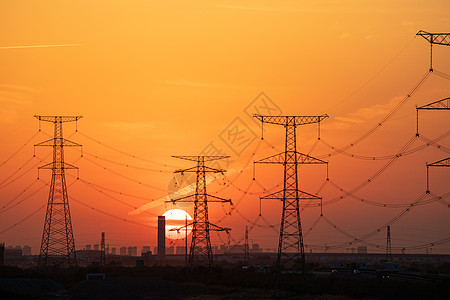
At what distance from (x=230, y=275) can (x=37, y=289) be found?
39.3 m

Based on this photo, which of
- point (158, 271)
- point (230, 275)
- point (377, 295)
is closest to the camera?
point (377, 295)

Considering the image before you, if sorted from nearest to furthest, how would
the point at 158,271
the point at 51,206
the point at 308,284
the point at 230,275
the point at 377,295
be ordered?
1. the point at 377,295
2. the point at 308,284
3. the point at 51,206
4. the point at 230,275
5. the point at 158,271

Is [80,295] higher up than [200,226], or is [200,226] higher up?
[200,226]

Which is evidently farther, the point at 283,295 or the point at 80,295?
the point at 80,295

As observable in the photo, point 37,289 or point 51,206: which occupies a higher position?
point 51,206

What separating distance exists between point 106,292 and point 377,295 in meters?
43.4

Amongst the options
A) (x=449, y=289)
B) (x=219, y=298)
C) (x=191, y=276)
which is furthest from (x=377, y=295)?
(x=191, y=276)

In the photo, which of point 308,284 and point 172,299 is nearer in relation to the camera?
point 172,299

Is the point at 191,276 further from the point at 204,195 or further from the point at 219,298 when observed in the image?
the point at 219,298

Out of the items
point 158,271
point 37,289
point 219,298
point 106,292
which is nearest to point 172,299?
point 219,298

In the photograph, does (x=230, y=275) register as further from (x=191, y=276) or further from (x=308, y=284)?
(x=308, y=284)

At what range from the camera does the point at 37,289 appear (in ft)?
394

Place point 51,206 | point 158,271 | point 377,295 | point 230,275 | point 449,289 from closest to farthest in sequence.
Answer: point 449,289, point 377,295, point 51,206, point 230,275, point 158,271

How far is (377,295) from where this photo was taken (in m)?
102
